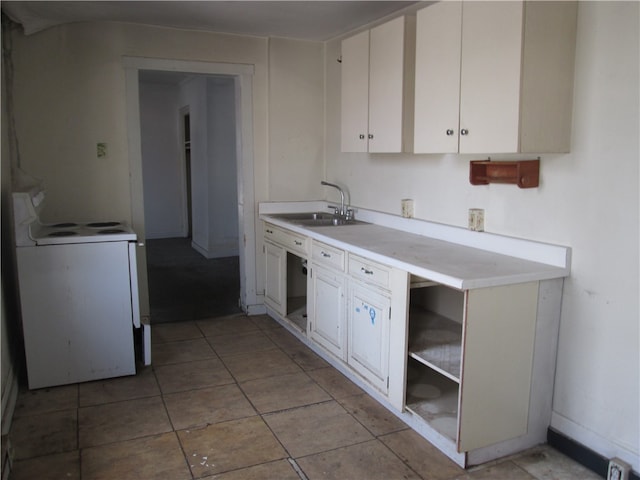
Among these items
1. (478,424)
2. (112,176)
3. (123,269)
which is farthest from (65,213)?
(478,424)

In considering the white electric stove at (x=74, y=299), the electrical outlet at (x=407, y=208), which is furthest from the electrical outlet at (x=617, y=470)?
the white electric stove at (x=74, y=299)

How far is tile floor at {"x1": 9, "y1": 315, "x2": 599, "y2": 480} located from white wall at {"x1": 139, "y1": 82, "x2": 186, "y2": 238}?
514cm

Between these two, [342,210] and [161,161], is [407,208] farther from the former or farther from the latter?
[161,161]

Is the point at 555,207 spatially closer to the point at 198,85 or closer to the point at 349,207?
the point at 349,207

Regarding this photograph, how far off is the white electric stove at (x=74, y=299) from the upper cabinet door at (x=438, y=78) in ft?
5.88

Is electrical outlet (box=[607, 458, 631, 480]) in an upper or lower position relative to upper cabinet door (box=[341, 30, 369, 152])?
lower

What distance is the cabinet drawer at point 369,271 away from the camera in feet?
8.96

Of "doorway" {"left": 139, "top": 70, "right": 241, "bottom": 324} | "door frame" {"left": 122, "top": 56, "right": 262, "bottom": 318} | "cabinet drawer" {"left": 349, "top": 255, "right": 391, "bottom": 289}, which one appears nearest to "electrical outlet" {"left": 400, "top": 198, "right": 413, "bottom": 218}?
"cabinet drawer" {"left": 349, "top": 255, "right": 391, "bottom": 289}

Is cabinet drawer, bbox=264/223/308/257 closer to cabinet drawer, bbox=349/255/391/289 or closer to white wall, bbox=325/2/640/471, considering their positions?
cabinet drawer, bbox=349/255/391/289

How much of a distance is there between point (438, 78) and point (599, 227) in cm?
104

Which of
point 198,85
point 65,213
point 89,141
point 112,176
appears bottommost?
point 65,213

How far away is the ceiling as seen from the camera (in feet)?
10.8

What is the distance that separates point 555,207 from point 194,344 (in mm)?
2568

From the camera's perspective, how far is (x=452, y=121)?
2.62m
